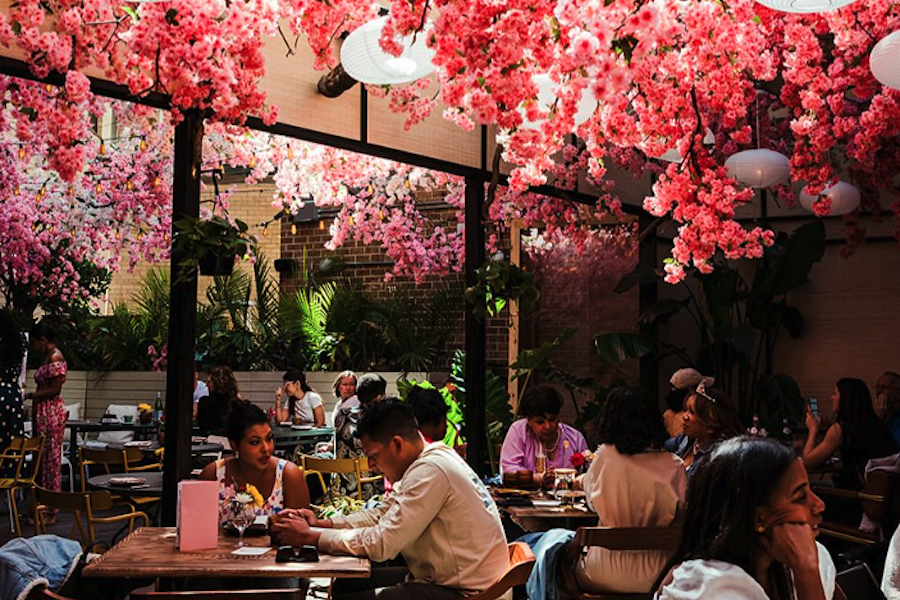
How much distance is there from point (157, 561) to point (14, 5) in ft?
9.48

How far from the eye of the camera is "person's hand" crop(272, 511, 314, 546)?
3.56 meters

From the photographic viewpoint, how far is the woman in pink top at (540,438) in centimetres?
582

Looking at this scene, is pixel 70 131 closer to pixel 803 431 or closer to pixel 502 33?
pixel 502 33

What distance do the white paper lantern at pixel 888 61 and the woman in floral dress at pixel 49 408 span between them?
652cm

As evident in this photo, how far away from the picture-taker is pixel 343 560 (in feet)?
11.4

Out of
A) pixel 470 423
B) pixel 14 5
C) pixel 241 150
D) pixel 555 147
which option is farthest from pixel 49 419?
pixel 555 147

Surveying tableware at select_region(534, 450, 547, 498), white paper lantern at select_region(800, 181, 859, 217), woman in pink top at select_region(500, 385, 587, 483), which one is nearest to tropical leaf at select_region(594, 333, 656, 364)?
white paper lantern at select_region(800, 181, 859, 217)

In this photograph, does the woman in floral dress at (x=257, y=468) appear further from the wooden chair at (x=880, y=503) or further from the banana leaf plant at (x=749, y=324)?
the banana leaf plant at (x=749, y=324)

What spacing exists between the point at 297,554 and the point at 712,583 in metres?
1.87

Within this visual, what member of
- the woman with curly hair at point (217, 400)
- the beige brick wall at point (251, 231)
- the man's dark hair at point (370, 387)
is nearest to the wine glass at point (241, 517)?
the man's dark hair at point (370, 387)

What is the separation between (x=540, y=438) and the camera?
19.7 ft

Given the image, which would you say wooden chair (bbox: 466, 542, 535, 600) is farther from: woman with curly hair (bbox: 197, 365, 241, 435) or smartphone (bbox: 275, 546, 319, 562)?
woman with curly hair (bbox: 197, 365, 241, 435)

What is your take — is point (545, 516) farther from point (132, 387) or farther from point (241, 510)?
point (132, 387)

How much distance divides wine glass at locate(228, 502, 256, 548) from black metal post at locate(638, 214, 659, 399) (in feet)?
21.0
